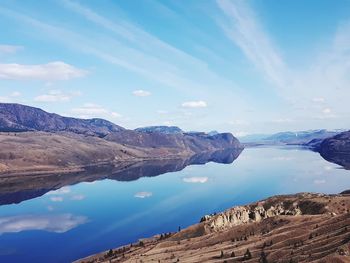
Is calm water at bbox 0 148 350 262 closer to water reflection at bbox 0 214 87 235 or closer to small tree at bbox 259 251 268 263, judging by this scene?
water reflection at bbox 0 214 87 235

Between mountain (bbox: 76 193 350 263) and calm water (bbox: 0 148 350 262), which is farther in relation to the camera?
calm water (bbox: 0 148 350 262)

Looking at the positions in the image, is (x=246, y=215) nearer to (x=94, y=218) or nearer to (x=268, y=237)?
(x=268, y=237)

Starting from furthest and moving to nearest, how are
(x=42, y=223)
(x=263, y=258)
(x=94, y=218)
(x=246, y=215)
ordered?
(x=94, y=218), (x=42, y=223), (x=246, y=215), (x=263, y=258)

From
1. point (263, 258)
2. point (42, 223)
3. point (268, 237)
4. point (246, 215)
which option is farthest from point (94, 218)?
point (263, 258)

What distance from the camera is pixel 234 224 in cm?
8425

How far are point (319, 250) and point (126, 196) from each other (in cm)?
15841

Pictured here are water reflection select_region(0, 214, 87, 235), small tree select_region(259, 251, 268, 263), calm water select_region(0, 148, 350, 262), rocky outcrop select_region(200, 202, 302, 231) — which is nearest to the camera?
small tree select_region(259, 251, 268, 263)

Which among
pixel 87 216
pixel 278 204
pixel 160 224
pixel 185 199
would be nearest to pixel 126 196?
pixel 185 199

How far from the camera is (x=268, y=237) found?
206 ft

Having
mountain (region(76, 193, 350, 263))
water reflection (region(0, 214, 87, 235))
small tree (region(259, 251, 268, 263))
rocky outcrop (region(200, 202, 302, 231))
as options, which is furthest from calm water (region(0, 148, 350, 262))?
small tree (region(259, 251, 268, 263))

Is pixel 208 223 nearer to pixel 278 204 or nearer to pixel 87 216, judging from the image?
pixel 278 204

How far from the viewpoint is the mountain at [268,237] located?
48062 mm

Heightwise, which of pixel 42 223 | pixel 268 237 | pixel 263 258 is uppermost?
pixel 263 258

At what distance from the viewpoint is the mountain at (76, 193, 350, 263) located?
4806cm
